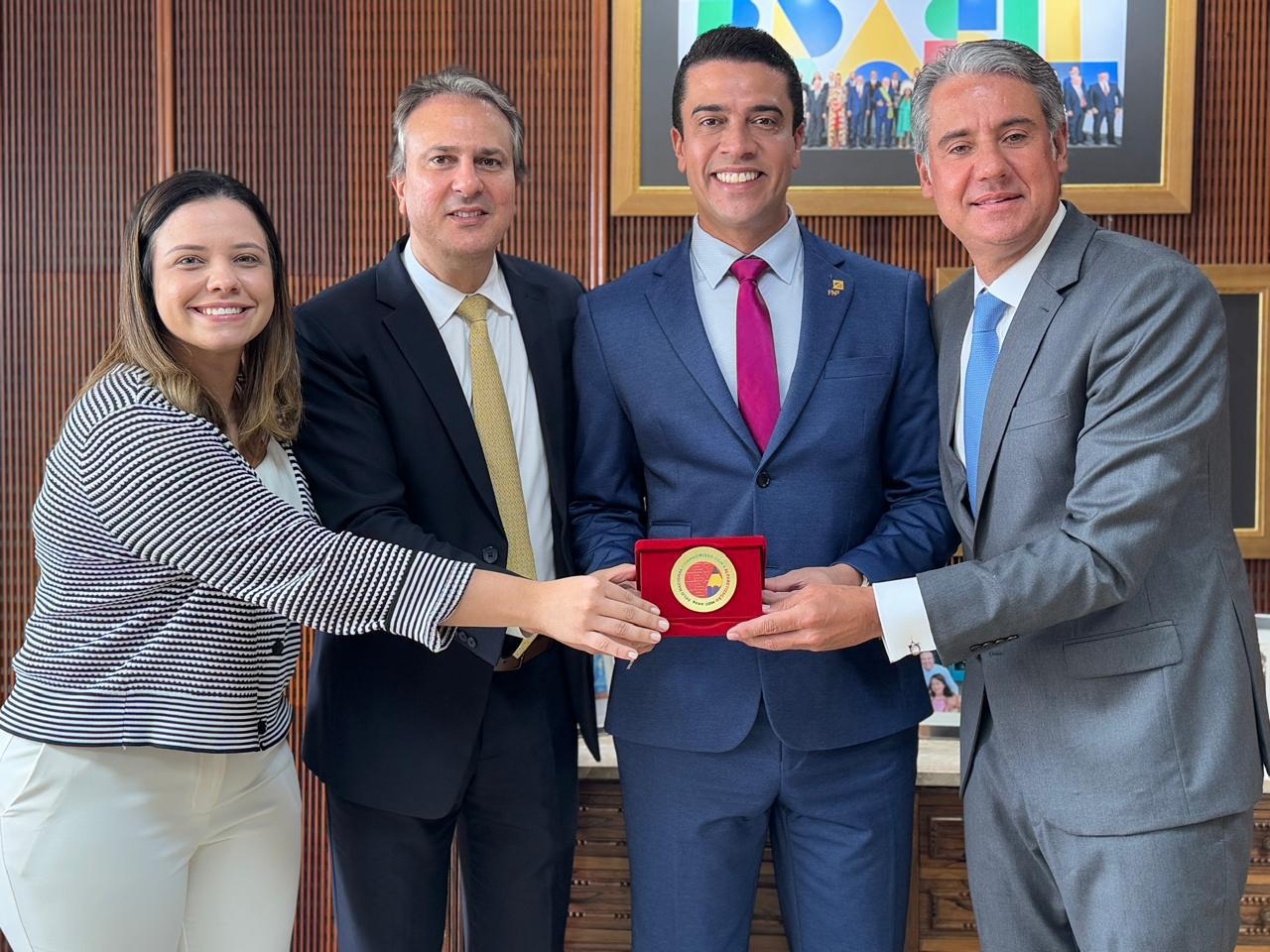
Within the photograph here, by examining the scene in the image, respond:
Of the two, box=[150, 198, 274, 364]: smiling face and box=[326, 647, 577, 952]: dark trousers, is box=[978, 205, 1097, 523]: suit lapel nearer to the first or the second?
box=[326, 647, 577, 952]: dark trousers

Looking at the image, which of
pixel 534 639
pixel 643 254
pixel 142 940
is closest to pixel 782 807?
pixel 534 639

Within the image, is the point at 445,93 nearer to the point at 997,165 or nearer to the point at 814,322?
the point at 814,322

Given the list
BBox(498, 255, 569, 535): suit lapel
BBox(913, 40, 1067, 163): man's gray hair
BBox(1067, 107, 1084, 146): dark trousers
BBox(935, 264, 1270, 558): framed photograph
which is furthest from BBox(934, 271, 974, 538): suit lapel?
BBox(1067, 107, 1084, 146): dark trousers

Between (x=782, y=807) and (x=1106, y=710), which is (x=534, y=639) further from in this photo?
(x=1106, y=710)

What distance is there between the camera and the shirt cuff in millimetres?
1661

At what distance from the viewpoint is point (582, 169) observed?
2.87 metres

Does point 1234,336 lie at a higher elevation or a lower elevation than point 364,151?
lower

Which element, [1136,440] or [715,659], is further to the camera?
[715,659]

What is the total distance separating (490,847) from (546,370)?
0.81 metres

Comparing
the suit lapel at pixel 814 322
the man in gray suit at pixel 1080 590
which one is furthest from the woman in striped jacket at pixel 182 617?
the man in gray suit at pixel 1080 590

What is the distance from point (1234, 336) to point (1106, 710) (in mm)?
1507

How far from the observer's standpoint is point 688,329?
1922mm

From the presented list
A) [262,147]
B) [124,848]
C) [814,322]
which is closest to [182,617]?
[124,848]

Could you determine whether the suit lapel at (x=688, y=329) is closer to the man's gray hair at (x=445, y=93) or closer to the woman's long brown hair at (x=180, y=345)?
the man's gray hair at (x=445, y=93)
